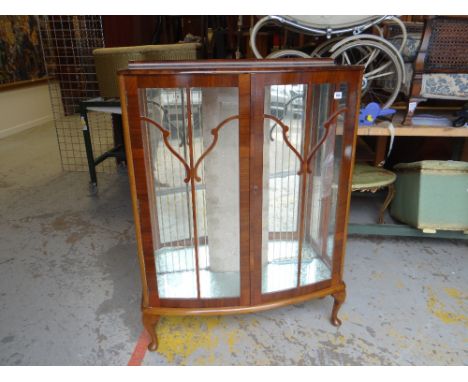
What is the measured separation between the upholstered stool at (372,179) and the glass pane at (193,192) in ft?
3.07

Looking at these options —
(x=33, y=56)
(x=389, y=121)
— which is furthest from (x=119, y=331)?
(x=33, y=56)

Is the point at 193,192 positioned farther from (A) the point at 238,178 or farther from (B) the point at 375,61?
(B) the point at 375,61

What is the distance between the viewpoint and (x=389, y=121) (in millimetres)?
1923

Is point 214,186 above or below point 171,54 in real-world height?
below

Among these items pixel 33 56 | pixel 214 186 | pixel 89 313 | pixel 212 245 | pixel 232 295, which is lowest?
pixel 89 313

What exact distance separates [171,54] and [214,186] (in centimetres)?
146

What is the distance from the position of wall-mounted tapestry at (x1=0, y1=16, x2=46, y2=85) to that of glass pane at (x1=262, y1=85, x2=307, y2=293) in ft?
15.1

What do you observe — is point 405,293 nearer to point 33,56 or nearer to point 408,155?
point 408,155

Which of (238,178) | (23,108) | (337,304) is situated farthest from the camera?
(23,108)

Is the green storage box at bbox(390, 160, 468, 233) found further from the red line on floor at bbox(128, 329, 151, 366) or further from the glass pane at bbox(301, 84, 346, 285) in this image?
the red line on floor at bbox(128, 329, 151, 366)

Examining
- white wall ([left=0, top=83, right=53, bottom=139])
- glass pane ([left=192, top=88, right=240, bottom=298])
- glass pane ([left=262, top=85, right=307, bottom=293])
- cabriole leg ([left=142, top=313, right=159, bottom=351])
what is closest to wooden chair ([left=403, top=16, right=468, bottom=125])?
glass pane ([left=262, top=85, right=307, bottom=293])

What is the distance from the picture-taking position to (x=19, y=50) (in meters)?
4.84

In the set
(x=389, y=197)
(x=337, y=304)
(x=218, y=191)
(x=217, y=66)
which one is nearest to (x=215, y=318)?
(x=337, y=304)

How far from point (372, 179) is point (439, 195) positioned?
13.2 inches
